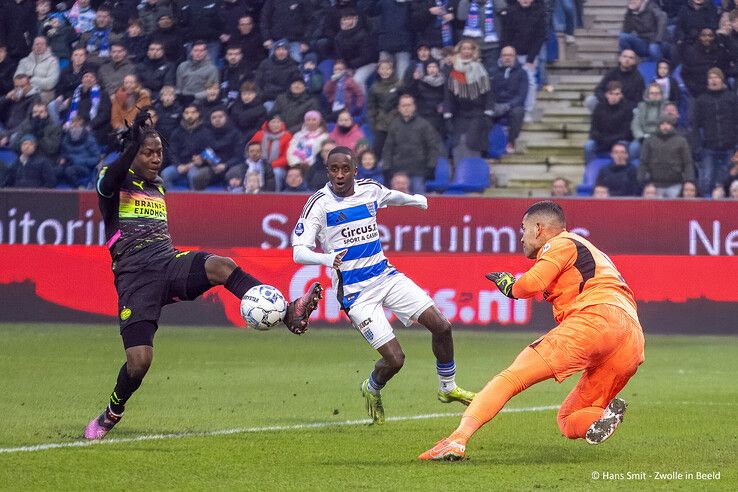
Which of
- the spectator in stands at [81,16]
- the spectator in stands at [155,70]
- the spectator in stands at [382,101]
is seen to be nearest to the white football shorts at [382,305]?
the spectator in stands at [382,101]

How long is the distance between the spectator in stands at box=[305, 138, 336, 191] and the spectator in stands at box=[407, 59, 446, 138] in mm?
1554

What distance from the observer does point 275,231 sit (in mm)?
16844

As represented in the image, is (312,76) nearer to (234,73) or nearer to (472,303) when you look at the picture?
(234,73)

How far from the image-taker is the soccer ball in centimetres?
849

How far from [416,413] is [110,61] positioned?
11461mm

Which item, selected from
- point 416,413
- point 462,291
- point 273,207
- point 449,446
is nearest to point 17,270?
point 273,207

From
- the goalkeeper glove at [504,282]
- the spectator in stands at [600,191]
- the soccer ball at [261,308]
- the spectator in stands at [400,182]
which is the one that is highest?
the goalkeeper glove at [504,282]

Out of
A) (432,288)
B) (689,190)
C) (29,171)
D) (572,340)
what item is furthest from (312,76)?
(572,340)

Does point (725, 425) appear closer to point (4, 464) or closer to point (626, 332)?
point (626, 332)

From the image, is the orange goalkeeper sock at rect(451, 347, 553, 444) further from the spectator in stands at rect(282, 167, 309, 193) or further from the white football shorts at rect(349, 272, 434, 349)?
the spectator in stands at rect(282, 167, 309, 193)

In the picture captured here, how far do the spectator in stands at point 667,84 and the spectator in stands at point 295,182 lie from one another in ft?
17.5

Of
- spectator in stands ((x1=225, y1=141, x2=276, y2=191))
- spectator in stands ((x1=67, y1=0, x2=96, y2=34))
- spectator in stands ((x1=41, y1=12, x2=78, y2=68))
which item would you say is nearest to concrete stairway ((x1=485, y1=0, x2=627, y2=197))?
spectator in stands ((x1=225, y1=141, x2=276, y2=191))

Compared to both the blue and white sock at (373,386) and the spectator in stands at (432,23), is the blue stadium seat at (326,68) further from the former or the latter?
the blue and white sock at (373,386)

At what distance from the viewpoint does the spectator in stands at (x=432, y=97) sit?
18891 mm
